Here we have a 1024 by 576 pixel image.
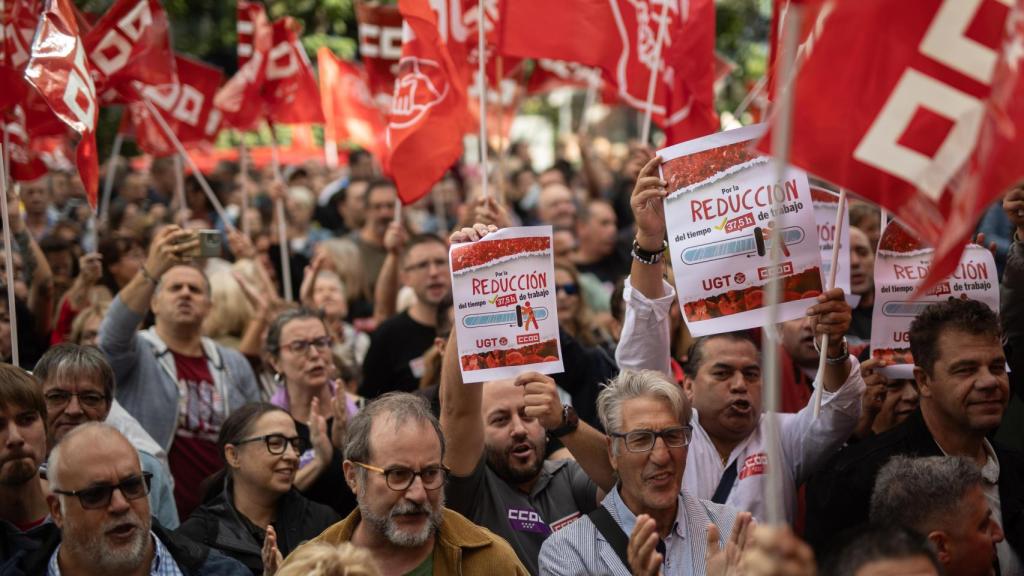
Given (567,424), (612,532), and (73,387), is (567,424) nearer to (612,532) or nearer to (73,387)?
(612,532)

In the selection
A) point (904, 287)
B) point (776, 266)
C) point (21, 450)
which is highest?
point (904, 287)

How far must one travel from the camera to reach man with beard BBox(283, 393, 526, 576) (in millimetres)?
4512

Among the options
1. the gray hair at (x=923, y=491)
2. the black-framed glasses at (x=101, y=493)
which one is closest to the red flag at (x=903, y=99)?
the gray hair at (x=923, y=491)

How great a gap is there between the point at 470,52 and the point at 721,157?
418 centimetres

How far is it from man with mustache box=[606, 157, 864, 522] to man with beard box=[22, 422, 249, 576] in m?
1.92

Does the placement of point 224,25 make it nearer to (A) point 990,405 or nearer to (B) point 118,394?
(B) point 118,394

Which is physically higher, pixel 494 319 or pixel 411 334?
pixel 411 334

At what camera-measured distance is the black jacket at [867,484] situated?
4.83m

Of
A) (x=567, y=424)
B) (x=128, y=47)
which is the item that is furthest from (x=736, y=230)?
(x=128, y=47)

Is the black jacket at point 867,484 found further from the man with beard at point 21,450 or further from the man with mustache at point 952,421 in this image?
the man with beard at point 21,450

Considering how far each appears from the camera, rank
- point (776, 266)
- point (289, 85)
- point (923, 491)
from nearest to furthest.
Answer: point (776, 266) → point (923, 491) → point (289, 85)

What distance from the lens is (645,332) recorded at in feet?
17.5

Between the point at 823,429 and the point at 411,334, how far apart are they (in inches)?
120

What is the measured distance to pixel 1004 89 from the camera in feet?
10.7
